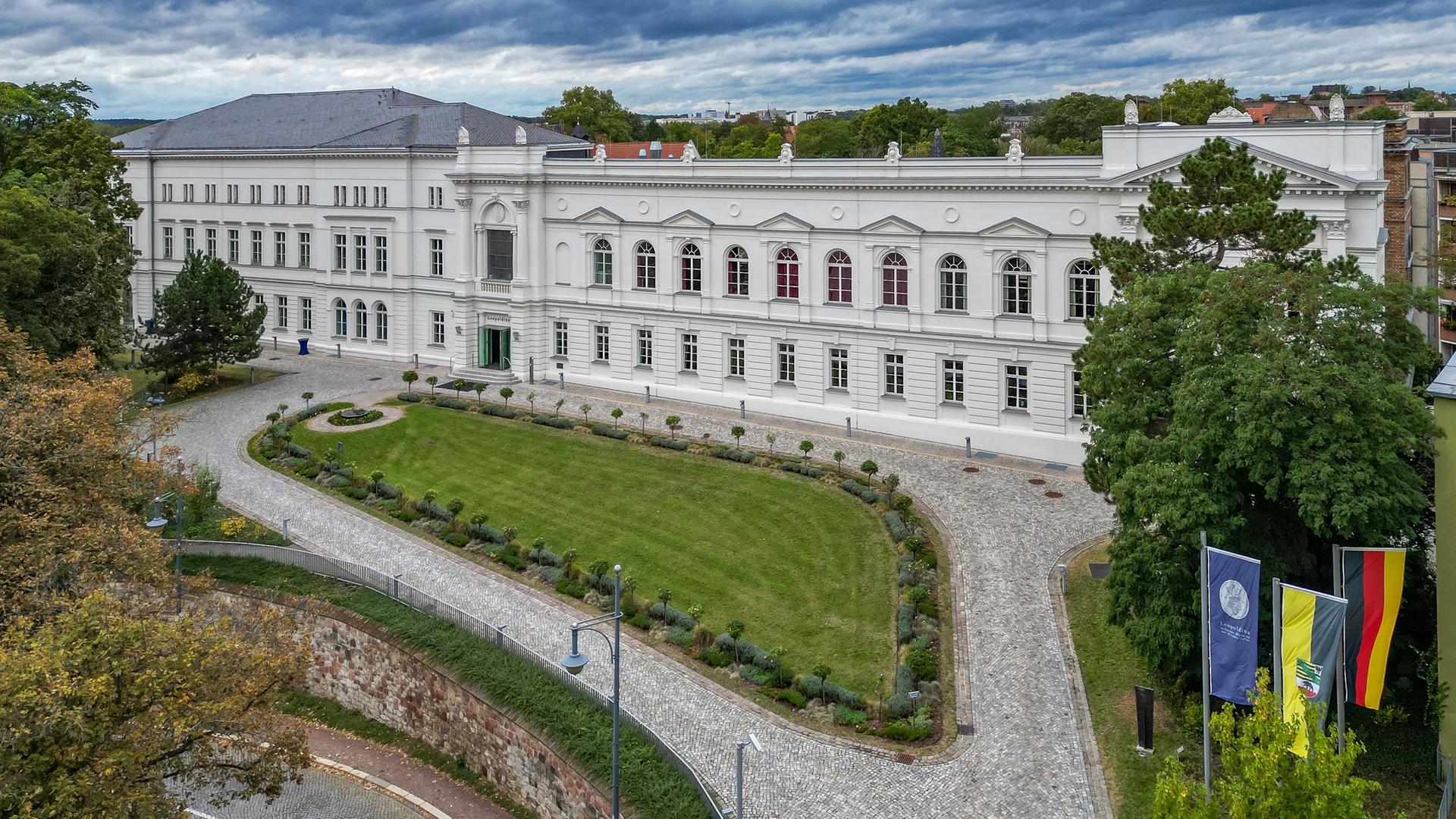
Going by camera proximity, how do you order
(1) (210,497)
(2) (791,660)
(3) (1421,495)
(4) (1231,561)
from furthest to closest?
(1) (210,497)
(2) (791,660)
(3) (1421,495)
(4) (1231,561)

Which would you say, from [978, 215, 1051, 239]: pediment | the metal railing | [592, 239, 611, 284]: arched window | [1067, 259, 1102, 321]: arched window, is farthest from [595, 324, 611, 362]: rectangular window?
the metal railing

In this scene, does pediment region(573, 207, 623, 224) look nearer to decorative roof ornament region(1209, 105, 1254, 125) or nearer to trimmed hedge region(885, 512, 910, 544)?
trimmed hedge region(885, 512, 910, 544)

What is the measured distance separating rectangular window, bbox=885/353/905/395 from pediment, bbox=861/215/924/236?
4964 millimetres

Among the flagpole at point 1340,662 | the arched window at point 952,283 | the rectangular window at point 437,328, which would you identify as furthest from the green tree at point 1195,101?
the flagpole at point 1340,662

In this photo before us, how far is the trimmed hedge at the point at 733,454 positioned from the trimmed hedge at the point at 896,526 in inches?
315

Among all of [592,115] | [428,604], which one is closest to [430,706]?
[428,604]

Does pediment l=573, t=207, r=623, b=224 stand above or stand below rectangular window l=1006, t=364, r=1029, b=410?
above

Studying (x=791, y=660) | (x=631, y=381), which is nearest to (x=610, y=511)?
(x=791, y=660)

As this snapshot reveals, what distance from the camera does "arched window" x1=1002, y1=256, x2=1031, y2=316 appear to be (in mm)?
45750

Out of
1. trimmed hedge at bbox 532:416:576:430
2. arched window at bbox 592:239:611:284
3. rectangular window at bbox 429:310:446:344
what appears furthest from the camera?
rectangular window at bbox 429:310:446:344

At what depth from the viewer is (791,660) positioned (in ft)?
97.7

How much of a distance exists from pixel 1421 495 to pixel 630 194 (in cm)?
3819

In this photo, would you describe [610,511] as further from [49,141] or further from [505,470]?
[49,141]

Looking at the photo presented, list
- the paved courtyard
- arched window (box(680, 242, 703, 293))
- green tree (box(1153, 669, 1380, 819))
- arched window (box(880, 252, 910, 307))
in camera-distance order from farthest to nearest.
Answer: arched window (box(680, 242, 703, 293))
arched window (box(880, 252, 910, 307))
the paved courtyard
green tree (box(1153, 669, 1380, 819))
